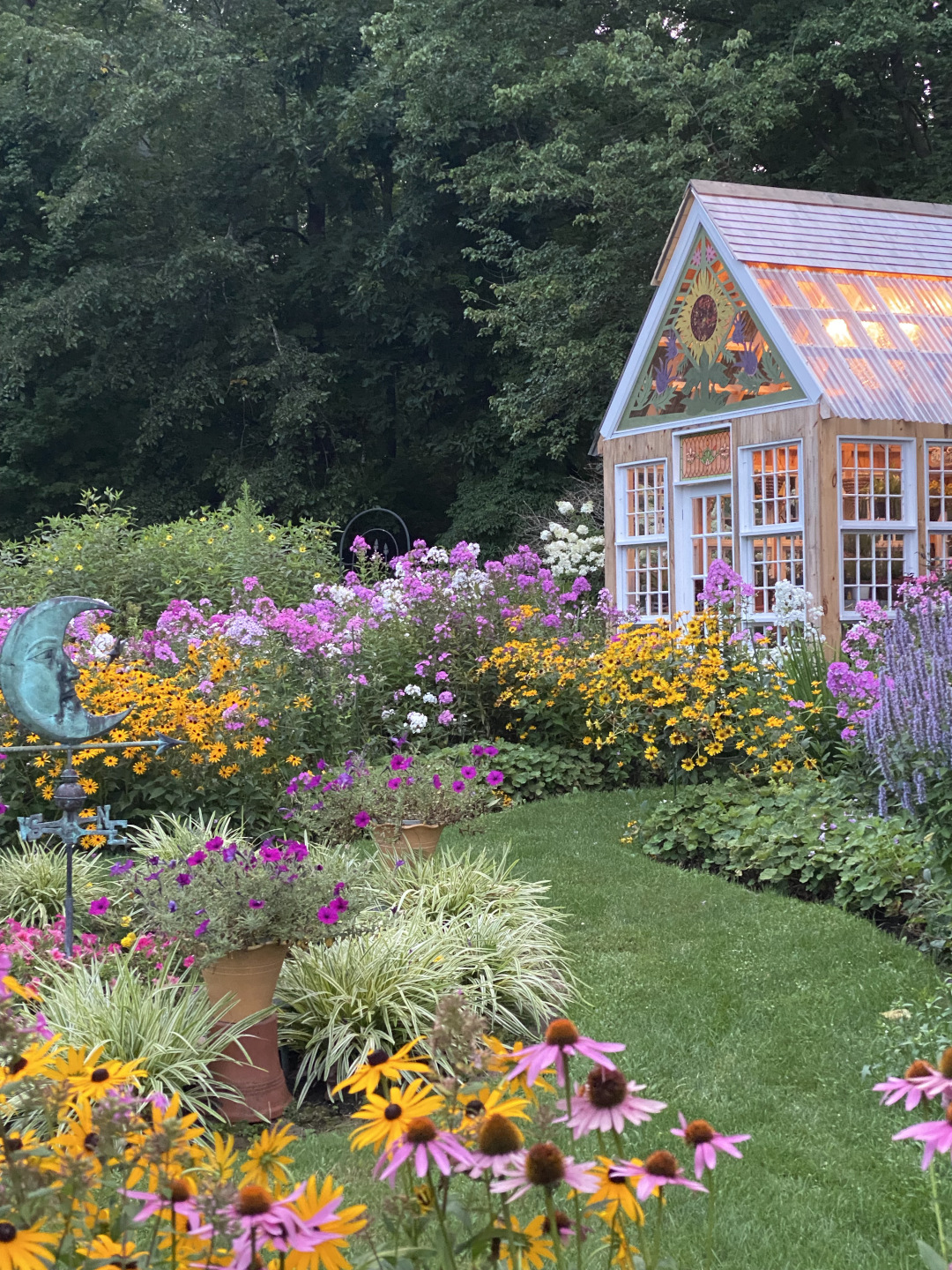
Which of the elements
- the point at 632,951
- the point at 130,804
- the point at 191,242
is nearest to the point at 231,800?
the point at 130,804

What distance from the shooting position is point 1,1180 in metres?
1.50

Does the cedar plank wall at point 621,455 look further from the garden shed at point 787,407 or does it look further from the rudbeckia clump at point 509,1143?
the rudbeckia clump at point 509,1143

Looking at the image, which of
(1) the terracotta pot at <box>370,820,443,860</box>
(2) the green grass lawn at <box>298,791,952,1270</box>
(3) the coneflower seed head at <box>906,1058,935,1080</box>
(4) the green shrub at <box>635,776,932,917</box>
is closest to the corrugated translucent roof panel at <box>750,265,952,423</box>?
(4) the green shrub at <box>635,776,932,917</box>

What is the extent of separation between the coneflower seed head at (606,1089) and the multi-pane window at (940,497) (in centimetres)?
934

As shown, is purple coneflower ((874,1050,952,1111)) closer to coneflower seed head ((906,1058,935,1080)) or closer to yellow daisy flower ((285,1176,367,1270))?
coneflower seed head ((906,1058,935,1080))

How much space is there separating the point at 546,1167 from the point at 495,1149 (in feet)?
0.27

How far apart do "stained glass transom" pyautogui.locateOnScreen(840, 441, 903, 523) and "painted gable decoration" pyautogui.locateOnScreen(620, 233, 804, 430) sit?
0.67 meters

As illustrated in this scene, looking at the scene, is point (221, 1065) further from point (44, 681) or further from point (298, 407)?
point (298, 407)

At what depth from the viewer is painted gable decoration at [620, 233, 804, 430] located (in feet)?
32.9

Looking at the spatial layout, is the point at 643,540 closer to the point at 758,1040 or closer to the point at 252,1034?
the point at 758,1040

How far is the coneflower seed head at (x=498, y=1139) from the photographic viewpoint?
1190 millimetres

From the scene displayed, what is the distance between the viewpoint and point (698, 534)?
431 inches

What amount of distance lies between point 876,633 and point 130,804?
14.5 feet

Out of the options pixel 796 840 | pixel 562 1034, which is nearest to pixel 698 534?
pixel 796 840
